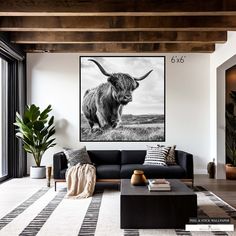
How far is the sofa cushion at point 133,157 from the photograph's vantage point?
6750 mm

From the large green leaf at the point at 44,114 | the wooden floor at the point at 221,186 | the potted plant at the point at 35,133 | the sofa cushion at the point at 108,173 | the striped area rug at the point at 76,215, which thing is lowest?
the wooden floor at the point at 221,186

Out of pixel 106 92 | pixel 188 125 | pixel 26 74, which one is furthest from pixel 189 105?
pixel 26 74

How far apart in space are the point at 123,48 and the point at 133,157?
7.27 feet

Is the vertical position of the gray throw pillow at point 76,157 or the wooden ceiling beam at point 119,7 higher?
the wooden ceiling beam at point 119,7

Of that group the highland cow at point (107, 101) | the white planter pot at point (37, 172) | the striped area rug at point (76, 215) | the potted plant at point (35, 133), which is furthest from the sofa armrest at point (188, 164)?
the white planter pot at point (37, 172)

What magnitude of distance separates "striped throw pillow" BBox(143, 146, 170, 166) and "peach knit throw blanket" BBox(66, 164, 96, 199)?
114 centimetres

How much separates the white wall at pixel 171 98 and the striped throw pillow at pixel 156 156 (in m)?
1.10

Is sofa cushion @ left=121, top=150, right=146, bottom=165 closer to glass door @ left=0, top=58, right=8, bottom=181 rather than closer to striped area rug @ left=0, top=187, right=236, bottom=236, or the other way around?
striped area rug @ left=0, top=187, right=236, bottom=236

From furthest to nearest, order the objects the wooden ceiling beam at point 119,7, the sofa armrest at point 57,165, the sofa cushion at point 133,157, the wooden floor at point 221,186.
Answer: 1. the sofa cushion at point 133,157
2. the sofa armrest at point 57,165
3. the wooden floor at point 221,186
4. the wooden ceiling beam at point 119,7

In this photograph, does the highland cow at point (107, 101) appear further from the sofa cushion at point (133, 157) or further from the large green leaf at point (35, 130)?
the sofa cushion at point (133, 157)

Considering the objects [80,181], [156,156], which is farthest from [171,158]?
[80,181]

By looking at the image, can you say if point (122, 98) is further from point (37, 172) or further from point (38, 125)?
point (37, 172)

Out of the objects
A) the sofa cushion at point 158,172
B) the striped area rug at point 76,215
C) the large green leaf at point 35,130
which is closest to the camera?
the striped area rug at point 76,215

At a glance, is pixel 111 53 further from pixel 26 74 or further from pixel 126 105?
pixel 26 74
